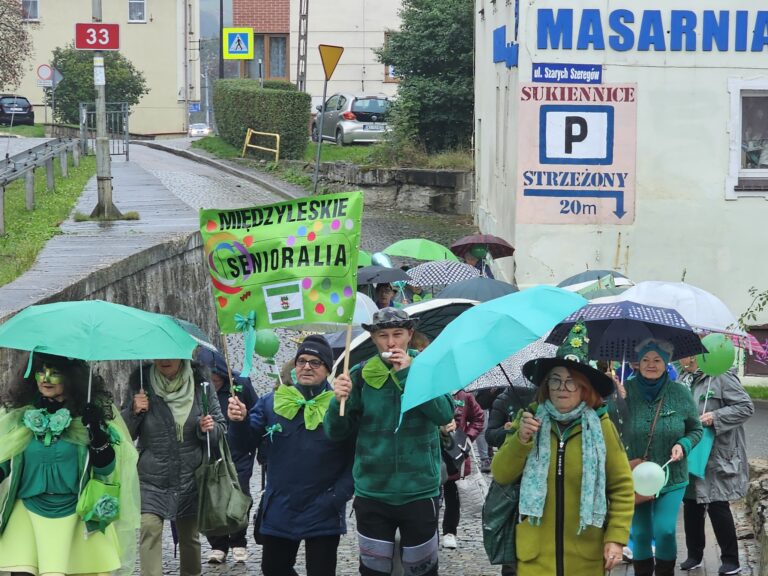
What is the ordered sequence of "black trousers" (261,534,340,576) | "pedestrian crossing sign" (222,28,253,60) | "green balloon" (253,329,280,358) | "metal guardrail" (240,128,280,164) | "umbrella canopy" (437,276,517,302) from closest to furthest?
"black trousers" (261,534,340,576) → "green balloon" (253,329,280,358) → "umbrella canopy" (437,276,517,302) → "metal guardrail" (240,128,280,164) → "pedestrian crossing sign" (222,28,253,60)

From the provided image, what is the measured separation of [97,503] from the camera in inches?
254

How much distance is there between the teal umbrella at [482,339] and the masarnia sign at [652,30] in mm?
10854

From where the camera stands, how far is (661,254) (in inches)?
674

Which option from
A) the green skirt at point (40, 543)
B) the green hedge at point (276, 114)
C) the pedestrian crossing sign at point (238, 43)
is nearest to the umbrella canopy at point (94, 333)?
the green skirt at point (40, 543)

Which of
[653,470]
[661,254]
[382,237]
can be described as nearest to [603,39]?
[661,254]

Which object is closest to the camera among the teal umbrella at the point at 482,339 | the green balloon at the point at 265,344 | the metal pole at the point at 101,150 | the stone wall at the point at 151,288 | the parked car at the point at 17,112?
the teal umbrella at the point at 482,339

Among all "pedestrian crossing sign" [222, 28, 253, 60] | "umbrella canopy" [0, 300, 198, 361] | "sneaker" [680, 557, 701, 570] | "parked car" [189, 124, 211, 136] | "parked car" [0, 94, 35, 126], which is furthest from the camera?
"parked car" [189, 124, 211, 136]

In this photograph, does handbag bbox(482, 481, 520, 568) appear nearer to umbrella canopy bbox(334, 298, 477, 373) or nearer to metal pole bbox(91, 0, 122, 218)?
umbrella canopy bbox(334, 298, 477, 373)

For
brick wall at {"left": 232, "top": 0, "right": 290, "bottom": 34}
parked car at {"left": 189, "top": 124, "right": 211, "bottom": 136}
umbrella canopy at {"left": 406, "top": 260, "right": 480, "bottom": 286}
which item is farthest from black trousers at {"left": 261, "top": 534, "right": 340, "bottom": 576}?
parked car at {"left": 189, "top": 124, "right": 211, "bottom": 136}

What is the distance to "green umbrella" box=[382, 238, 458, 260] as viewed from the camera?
12.4m

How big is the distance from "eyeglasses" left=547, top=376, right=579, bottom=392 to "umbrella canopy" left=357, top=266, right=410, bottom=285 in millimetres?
4840

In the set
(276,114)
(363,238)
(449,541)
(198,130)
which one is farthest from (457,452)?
(198,130)

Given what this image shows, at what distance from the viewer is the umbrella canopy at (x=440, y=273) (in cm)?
1112

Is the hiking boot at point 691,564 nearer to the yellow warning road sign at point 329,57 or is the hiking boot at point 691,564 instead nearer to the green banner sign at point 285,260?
the green banner sign at point 285,260
